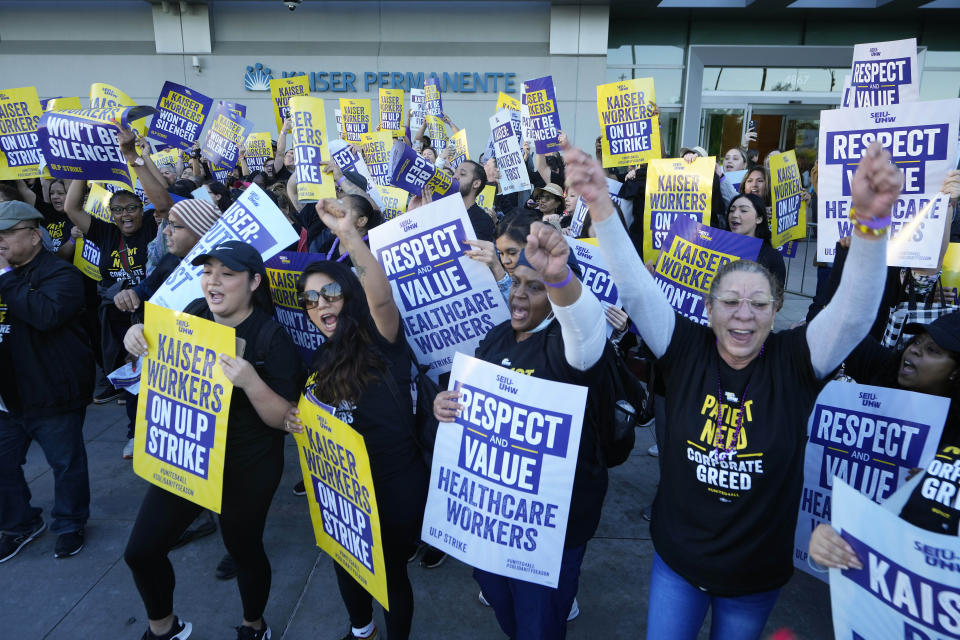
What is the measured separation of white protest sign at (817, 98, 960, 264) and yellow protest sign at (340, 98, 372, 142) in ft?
19.9

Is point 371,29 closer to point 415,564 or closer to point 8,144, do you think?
point 8,144

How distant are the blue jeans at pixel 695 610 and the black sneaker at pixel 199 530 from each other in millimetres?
3158

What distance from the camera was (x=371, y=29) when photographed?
16.3 m

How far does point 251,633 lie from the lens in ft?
Result: 9.56

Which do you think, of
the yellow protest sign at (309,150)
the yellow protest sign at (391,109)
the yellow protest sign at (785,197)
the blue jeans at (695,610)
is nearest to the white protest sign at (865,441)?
the blue jeans at (695,610)

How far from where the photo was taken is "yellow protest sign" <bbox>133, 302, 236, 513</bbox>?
257cm

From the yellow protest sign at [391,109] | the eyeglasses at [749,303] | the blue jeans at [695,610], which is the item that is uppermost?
the yellow protest sign at [391,109]

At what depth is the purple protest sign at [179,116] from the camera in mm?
6219

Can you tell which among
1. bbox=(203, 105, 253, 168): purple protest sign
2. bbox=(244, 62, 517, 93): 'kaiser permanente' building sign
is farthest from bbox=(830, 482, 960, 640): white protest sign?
bbox=(244, 62, 517, 93): 'kaiser permanente' building sign

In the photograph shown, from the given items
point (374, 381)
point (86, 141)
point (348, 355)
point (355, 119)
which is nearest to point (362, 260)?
point (348, 355)

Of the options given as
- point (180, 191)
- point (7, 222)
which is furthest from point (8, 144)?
point (7, 222)

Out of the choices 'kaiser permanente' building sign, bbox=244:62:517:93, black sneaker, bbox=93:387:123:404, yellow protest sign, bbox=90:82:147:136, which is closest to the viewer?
yellow protest sign, bbox=90:82:147:136

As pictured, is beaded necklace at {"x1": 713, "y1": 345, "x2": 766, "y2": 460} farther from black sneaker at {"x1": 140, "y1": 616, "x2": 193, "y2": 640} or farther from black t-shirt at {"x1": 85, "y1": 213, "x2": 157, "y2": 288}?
black t-shirt at {"x1": 85, "y1": 213, "x2": 157, "y2": 288}

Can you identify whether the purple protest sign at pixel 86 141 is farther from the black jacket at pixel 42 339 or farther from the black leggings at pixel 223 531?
the black leggings at pixel 223 531
